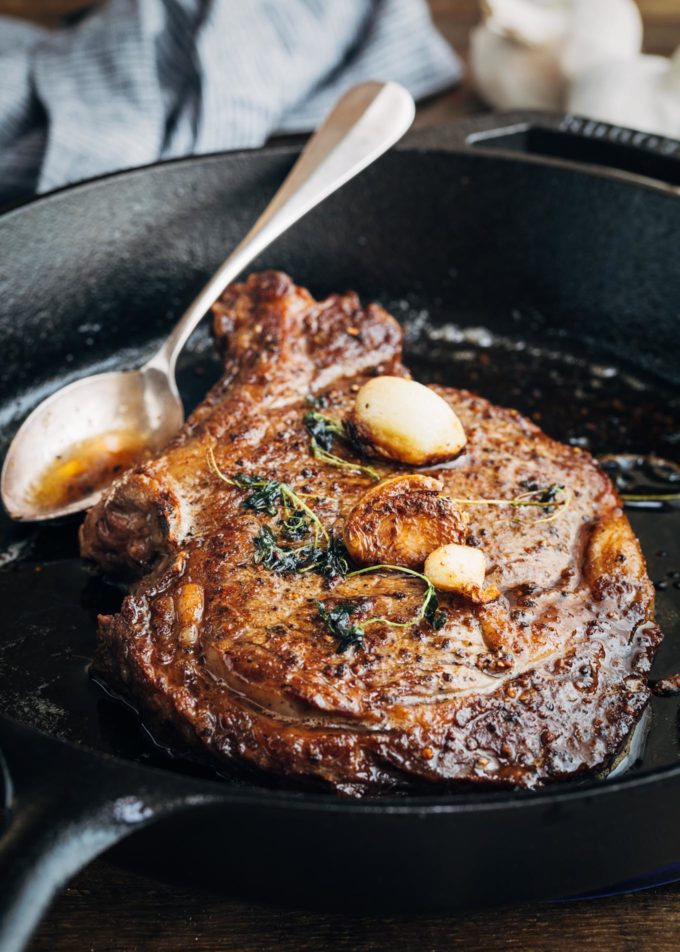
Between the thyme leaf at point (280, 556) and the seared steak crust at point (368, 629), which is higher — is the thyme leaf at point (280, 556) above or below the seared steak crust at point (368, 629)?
above

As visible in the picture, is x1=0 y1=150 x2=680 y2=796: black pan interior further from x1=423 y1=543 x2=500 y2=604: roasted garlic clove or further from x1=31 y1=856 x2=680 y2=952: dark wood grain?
x1=31 y1=856 x2=680 y2=952: dark wood grain

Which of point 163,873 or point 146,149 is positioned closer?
point 163,873

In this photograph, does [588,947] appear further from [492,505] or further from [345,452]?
[345,452]

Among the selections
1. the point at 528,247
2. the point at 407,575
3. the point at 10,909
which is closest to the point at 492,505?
the point at 407,575

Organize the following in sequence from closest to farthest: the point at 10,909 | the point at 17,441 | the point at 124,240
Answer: the point at 10,909 → the point at 17,441 → the point at 124,240

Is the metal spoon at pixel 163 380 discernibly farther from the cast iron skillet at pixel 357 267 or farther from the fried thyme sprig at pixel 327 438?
the fried thyme sprig at pixel 327 438

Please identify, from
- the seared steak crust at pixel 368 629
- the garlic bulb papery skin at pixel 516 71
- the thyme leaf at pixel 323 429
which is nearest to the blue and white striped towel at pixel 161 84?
the garlic bulb papery skin at pixel 516 71

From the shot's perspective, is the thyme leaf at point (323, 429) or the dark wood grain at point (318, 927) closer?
the dark wood grain at point (318, 927)
